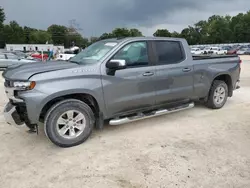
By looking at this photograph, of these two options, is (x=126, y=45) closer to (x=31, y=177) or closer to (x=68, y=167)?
(x=68, y=167)

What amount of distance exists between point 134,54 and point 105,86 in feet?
2.82

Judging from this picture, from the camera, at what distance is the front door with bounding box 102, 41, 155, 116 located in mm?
4188

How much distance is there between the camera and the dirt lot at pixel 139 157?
3.02 metres

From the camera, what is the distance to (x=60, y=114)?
3807 mm

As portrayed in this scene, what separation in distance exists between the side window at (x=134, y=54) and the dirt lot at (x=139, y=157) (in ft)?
4.13

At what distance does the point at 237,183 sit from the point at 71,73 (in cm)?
271

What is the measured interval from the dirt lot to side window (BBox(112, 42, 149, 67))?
1.26 metres

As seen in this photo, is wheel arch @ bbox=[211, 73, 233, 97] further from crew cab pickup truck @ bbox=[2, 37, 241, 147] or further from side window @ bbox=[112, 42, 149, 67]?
side window @ bbox=[112, 42, 149, 67]

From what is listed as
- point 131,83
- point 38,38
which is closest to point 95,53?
point 131,83

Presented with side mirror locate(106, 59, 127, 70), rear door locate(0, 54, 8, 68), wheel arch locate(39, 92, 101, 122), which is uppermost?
rear door locate(0, 54, 8, 68)

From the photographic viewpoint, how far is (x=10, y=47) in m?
81.0

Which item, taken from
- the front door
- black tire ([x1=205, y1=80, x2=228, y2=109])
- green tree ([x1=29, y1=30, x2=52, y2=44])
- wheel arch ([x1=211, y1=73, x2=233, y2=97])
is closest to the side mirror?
the front door

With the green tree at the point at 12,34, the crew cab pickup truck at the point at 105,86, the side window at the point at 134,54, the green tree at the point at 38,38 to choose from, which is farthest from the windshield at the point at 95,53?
the green tree at the point at 38,38

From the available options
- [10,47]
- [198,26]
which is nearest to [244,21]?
[198,26]
